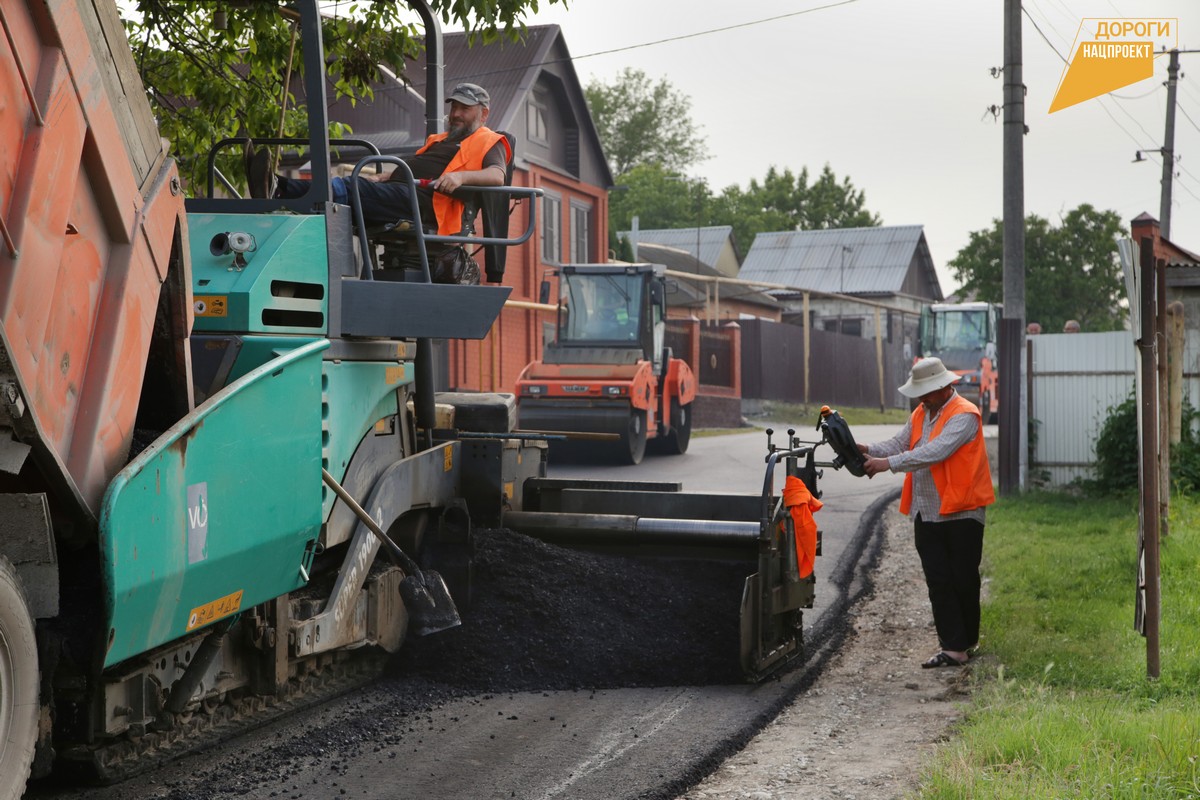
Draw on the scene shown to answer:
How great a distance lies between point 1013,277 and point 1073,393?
1.49 m

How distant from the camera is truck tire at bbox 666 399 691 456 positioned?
2098 cm

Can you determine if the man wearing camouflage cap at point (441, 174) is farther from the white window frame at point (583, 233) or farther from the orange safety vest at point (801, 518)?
the white window frame at point (583, 233)

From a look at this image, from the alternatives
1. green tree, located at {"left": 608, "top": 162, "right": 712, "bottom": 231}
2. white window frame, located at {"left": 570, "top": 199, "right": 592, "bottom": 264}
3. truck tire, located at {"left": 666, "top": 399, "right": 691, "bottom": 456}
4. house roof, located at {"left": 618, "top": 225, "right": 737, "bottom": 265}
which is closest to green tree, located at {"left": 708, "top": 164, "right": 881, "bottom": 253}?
green tree, located at {"left": 608, "top": 162, "right": 712, "bottom": 231}

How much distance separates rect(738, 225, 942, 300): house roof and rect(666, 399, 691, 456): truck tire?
4200 centimetres

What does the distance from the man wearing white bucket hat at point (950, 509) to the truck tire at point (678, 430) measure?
13.0m

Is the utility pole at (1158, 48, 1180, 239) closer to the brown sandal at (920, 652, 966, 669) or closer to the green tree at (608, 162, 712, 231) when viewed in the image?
the brown sandal at (920, 652, 966, 669)

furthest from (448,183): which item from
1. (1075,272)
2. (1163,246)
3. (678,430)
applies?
(1075,272)

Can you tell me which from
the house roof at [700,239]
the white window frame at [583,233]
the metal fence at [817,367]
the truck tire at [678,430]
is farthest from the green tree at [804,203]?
the truck tire at [678,430]

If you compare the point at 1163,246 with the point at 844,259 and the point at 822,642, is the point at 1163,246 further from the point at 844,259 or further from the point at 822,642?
the point at 844,259

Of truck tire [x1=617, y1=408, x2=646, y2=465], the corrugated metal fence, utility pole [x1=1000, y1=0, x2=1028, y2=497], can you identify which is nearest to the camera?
the corrugated metal fence

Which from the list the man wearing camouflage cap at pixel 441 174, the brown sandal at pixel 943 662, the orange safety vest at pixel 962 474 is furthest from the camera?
the orange safety vest at pixel 962 474

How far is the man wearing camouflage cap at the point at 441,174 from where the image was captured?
632 centimetres

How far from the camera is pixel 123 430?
14.3ft

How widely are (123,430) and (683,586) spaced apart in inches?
147
